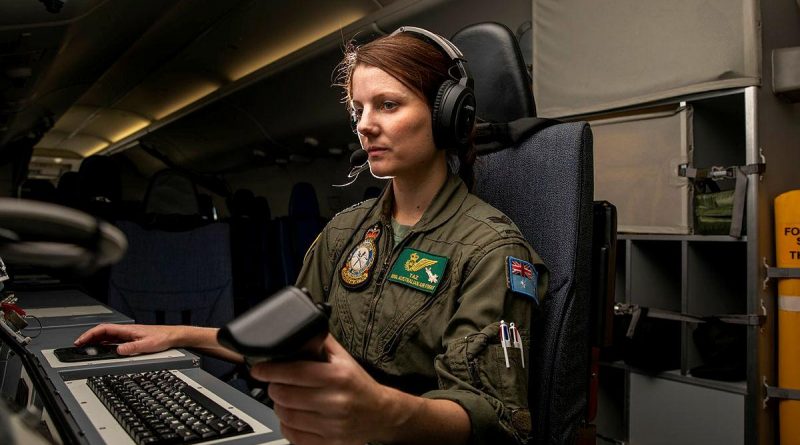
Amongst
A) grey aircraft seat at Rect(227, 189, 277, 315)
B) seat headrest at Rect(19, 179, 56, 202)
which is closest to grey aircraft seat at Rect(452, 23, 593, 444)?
grey aircraft seat at Rect(227, 189, 277, 315)

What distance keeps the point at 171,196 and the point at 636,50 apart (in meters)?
2.17

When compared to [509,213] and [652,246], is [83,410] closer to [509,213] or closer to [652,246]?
[509,213]

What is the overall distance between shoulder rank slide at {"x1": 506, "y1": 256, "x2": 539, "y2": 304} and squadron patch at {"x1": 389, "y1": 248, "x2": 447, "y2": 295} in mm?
129

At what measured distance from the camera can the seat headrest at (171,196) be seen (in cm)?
274

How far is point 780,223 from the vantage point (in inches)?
80.2

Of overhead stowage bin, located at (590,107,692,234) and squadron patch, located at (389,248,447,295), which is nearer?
squadron patch, located at (389,248,447,295)

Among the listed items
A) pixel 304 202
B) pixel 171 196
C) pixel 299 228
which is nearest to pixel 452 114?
pixel 171 196

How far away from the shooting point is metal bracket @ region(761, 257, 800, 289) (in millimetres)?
1975

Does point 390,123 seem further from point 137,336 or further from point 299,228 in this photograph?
point 299,228

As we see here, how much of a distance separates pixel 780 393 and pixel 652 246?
72cm

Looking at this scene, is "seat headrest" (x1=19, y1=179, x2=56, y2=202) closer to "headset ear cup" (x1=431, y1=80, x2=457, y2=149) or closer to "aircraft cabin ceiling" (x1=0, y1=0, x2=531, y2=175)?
"aircraft cabin ceiling" (x1=0, y1=0, x2=531, y2=175)

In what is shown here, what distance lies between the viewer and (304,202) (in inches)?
219

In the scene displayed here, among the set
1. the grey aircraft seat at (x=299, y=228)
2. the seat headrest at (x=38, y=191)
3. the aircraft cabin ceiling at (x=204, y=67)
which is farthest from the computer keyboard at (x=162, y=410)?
the seat headrest at (x=38, y=191)

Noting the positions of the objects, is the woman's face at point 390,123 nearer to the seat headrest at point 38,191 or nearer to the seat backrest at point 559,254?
the seat backrest at point 559,254
